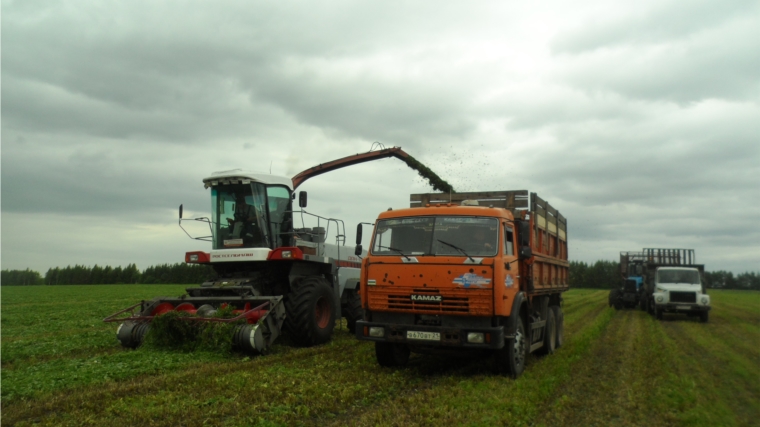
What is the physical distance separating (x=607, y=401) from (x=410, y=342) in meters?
2.84

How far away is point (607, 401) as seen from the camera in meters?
7.71

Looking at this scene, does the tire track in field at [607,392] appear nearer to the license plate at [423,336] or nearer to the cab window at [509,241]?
the license plate at [423,336]

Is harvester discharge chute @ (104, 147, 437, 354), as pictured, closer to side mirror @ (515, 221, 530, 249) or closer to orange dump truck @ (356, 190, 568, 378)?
orange dump truck @ (356, 190, 568, 378)

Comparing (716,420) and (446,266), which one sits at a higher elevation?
(446,266)

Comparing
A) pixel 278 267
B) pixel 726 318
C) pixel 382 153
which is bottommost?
pixel 726 318

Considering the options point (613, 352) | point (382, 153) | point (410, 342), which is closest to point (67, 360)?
point (410, 342)

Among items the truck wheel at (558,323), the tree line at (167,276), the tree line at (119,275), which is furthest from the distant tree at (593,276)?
the truck wheel at (558,323)

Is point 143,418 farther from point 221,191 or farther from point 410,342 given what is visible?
point 221,191

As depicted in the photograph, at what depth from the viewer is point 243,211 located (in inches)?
486

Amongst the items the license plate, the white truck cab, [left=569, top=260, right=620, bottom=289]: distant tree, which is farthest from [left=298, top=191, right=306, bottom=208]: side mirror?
[left=569, top=260, right=620, bottom=289]: distant tree

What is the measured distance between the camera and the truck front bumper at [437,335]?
844 cm

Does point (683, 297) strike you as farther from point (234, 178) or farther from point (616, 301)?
point (234, 178)

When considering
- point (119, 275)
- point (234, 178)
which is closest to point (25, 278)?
point (119, 275)

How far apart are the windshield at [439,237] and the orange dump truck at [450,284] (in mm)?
16
